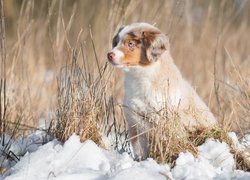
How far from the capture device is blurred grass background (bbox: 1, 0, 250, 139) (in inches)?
167

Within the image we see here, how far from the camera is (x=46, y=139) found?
3.67 m

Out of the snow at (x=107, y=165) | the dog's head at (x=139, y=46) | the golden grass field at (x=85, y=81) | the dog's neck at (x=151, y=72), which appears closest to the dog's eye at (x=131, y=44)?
the dog's head at (x=139, y=46)

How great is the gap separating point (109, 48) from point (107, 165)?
1.74 m

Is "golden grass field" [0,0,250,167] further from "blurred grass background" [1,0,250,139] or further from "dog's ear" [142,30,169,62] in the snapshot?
"dog's ear" [142,30,169,62]

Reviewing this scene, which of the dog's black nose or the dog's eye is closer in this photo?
the dog's black nose

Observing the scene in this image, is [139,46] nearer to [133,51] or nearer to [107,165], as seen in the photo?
[133,51]

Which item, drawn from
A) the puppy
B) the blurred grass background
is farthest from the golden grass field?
the puppy

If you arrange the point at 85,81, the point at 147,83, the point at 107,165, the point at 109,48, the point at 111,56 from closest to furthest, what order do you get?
the point at 107,165
the point at 111,56
the point at 147,83
the point at 85,81
the point at 109,48

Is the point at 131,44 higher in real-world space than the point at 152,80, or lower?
higher

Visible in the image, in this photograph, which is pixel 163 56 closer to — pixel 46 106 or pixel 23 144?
pixel 23 144

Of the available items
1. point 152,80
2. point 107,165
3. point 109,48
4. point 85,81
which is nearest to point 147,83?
point 152,80

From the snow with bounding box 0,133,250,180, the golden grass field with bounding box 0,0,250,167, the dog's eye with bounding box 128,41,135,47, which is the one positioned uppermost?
the dog's eye with bounding box 128,41,135,47

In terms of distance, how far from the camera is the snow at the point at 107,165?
295 centimetres

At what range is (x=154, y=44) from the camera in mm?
3699
